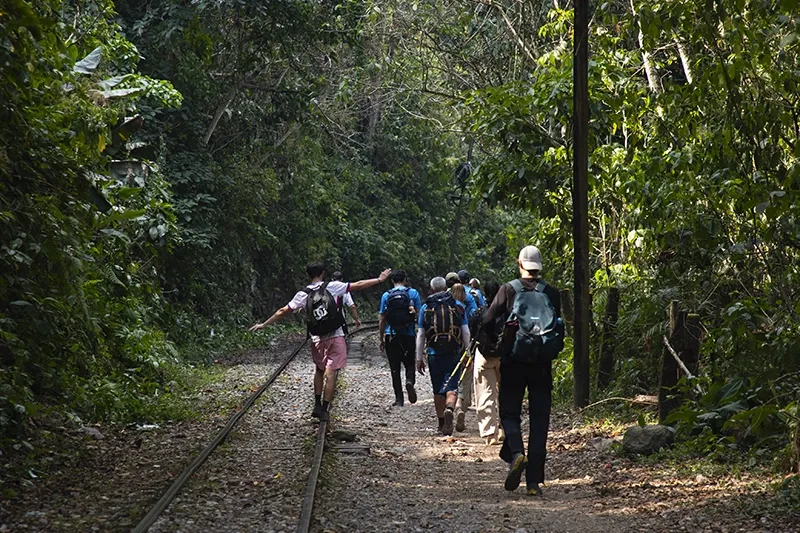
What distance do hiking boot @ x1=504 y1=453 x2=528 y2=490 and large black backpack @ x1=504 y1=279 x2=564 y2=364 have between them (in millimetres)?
833

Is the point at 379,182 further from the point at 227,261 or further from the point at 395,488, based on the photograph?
the point at 395,488

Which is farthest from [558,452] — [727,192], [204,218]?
[204,218]

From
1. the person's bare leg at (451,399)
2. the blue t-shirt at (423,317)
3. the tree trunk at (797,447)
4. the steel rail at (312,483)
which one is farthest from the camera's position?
the blue t-shirt at (423,317)

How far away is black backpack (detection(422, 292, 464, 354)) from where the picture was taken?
12.7 m

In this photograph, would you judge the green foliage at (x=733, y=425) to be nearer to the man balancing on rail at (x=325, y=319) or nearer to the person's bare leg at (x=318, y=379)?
the man balancing on rail at (x=325, y=319)

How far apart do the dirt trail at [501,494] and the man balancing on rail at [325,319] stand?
2.94 ft

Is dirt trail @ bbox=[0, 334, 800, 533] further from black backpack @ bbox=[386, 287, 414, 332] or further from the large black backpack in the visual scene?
black backpack @ bbox=[386, 287, 414, 332]

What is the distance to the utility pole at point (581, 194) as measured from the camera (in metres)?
12.1

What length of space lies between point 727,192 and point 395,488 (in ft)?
14.0

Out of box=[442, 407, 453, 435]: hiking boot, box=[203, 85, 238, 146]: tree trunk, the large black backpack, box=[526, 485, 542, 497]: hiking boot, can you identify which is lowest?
box=[442, 407, 453, 435]: hiking boot

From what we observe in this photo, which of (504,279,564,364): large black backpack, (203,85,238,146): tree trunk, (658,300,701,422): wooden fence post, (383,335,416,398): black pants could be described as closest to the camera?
(504,279,564,364): large black backpack

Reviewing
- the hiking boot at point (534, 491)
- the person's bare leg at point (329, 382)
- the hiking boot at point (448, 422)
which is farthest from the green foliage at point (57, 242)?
the hiking boot at point (534, 491)

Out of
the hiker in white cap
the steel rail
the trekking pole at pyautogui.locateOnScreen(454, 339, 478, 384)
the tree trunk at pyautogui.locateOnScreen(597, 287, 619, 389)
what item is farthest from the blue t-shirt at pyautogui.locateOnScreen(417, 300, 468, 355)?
the hiker in white cap

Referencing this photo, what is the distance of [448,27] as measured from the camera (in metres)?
23.8
